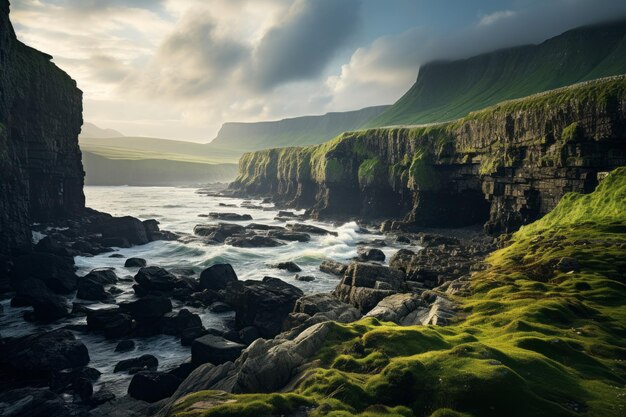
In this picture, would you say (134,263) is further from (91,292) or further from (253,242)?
(253,242)

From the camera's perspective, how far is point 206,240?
7788 centimetres

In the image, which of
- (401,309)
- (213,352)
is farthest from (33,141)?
(401,309)

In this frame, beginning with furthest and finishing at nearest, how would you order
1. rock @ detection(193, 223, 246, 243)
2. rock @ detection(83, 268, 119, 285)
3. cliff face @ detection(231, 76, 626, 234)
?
rock @ detection(193, 223, 246, 243) < cliff face @ detection(231, 76, 626, 234) < rock @ detection(83, 268, 119, 285)

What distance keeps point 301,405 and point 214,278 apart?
114ft

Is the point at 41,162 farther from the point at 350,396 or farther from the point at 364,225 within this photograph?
the point at 350,396

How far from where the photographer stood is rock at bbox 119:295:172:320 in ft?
→ 123

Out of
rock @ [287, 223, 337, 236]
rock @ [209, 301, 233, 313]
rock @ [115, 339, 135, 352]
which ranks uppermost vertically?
rock @ [287, 223, 337, 236]

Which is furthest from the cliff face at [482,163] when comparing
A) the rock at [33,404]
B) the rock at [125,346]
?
the rock at [33,404]

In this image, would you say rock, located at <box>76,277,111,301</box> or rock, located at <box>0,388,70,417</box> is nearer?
rock, located at <box>0,388,70,417</box>

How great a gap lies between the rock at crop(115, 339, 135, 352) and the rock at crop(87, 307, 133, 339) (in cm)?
243

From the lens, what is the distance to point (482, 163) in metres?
81.0

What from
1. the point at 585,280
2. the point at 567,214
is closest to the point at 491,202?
the point at 567,214

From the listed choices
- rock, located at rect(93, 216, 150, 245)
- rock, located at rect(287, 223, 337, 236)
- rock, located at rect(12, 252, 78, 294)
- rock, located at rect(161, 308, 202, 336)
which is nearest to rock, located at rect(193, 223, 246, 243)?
rock, located at rect(93, 216, 150, 245)

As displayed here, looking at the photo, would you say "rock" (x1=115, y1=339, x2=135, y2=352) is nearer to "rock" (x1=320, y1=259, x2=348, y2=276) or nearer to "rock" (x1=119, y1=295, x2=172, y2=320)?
"rock" (x1=119, y1=295, x2=172, y2=320)
